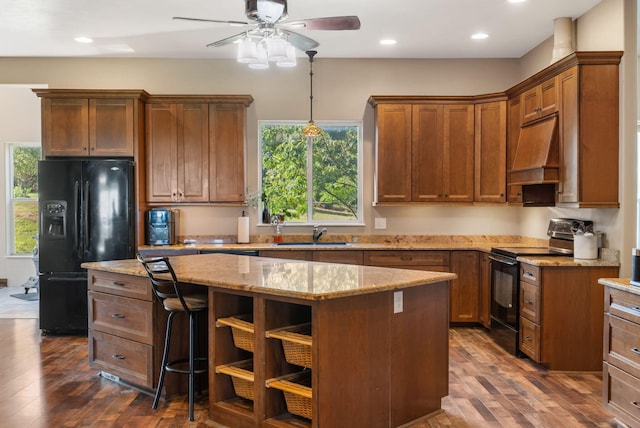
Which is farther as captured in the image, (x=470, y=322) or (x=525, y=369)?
(x=470, y=322)

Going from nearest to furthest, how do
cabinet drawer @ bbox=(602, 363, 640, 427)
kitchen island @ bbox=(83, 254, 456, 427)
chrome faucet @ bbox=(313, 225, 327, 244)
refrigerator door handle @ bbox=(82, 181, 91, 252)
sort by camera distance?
1. kitchen island @ bbox=(83, 254, 456, 427)
2. cabinet drawer @ bbox=(602, 363, 640, 427)
3. refrigerator door handle @ bbox=(82, 181, 91, 252)
4. chrome faucet @ bbox=(313, 225, 327, 244)

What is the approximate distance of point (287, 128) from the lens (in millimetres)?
6297

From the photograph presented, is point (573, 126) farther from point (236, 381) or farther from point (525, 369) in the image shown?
point (236, 381)

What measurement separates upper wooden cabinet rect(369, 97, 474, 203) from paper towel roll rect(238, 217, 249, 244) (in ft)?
5.19

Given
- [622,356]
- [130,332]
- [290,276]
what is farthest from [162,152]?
[622,356]

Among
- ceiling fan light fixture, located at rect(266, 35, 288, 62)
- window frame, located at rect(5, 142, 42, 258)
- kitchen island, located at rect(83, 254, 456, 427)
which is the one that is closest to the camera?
kitchen island, located at rect(83, 254, 456, 427)

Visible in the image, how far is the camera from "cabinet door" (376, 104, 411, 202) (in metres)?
5.84

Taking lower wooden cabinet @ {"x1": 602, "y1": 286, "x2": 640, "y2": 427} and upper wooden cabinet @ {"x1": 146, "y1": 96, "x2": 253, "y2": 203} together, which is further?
upper wooden cabinet @ {"x1": 146, "y1": 96, "x2": 253, "y2": 203}

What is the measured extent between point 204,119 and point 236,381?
3.39 m

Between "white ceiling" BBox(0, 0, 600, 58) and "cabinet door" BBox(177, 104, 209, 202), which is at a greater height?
"white ceiling" BBox(0, 0, 600, 58)

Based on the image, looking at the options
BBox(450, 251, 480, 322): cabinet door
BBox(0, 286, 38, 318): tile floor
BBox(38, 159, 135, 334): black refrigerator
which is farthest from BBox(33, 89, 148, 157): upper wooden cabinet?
BBox(450, 251, 480, 322): cabinet door

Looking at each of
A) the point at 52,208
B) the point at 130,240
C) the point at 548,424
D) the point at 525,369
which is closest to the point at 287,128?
the point at 130,240

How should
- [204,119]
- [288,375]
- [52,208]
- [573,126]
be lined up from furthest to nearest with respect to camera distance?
[204,119]
[52,208]
[573,126]
[288,375]

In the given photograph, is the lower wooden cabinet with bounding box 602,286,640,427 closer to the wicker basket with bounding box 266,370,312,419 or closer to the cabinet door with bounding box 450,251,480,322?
the wicker basket with bounding box 266,370,312,419
